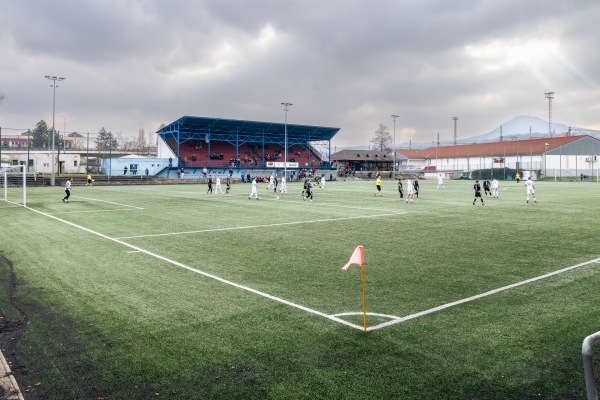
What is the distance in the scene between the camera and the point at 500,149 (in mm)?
113938

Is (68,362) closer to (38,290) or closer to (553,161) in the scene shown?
(38,290)

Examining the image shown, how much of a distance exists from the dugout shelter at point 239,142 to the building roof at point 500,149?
4234 cm

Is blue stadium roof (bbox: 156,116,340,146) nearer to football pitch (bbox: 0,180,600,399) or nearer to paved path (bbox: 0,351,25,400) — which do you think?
football pitch (bbox: 0,180,600,399)

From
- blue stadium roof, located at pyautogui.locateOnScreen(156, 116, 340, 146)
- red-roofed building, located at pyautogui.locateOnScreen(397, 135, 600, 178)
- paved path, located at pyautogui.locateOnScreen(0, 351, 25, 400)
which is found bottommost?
paved path, located at pyautogui.locateOnScreen(0, 351, 25, 400)

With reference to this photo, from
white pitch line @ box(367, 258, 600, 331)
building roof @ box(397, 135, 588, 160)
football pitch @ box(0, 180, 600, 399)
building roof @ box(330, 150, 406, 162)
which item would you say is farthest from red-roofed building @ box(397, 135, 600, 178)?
football pitch @ box(0, 180, 600, 399)

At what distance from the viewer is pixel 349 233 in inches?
753

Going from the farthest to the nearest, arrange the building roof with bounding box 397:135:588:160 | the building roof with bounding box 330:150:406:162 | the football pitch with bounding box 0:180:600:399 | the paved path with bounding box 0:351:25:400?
1. the building roof with bounding box 330:150:406:162
2. the building roof with bounding box 397:135:588:160
3. the football pitch with bounding box 0:180:600:399
4. the paved path with bounding box 0:351:25:400

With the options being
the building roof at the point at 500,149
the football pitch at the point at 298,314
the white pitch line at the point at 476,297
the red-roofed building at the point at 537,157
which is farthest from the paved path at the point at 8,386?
the building roof at the point at 500,149

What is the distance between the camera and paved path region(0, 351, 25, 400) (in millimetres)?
5715

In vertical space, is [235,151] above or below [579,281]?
above

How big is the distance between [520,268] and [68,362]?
10941mm

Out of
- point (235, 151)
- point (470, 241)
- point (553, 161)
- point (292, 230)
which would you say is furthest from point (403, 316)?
point (553, 161)

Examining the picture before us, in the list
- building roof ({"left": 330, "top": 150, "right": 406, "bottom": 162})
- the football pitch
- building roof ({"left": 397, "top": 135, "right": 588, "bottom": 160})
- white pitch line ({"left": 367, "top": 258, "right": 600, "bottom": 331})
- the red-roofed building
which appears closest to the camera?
the football pitch

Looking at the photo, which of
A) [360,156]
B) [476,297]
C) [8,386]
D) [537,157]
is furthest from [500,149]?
[8,386]
